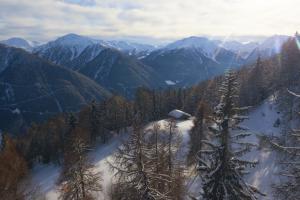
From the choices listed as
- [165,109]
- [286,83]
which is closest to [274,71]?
[286,83]

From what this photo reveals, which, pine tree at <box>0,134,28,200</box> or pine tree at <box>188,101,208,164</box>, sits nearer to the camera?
pine tree at <box>0,134,28,200</box>

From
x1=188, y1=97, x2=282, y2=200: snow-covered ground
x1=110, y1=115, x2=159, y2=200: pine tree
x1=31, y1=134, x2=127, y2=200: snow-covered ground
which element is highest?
x1=110, y1=115, x2=159, y2=200: pine tree

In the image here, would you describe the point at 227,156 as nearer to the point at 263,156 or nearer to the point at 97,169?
the point at 263,156

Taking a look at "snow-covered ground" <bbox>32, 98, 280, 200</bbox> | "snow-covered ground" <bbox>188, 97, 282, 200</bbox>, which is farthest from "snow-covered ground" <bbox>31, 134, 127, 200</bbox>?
"snow-covered ground" <bbox>188, 97, 282, 200</bbox>

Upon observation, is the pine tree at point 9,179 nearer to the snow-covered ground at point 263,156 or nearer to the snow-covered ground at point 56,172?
the snow-covered ground at point 56,172

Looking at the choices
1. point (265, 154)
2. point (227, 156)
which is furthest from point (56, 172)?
point (227, 156)

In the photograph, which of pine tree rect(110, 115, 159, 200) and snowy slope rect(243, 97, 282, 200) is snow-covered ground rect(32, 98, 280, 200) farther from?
pine tree rect(110, 115, 159, 200)
